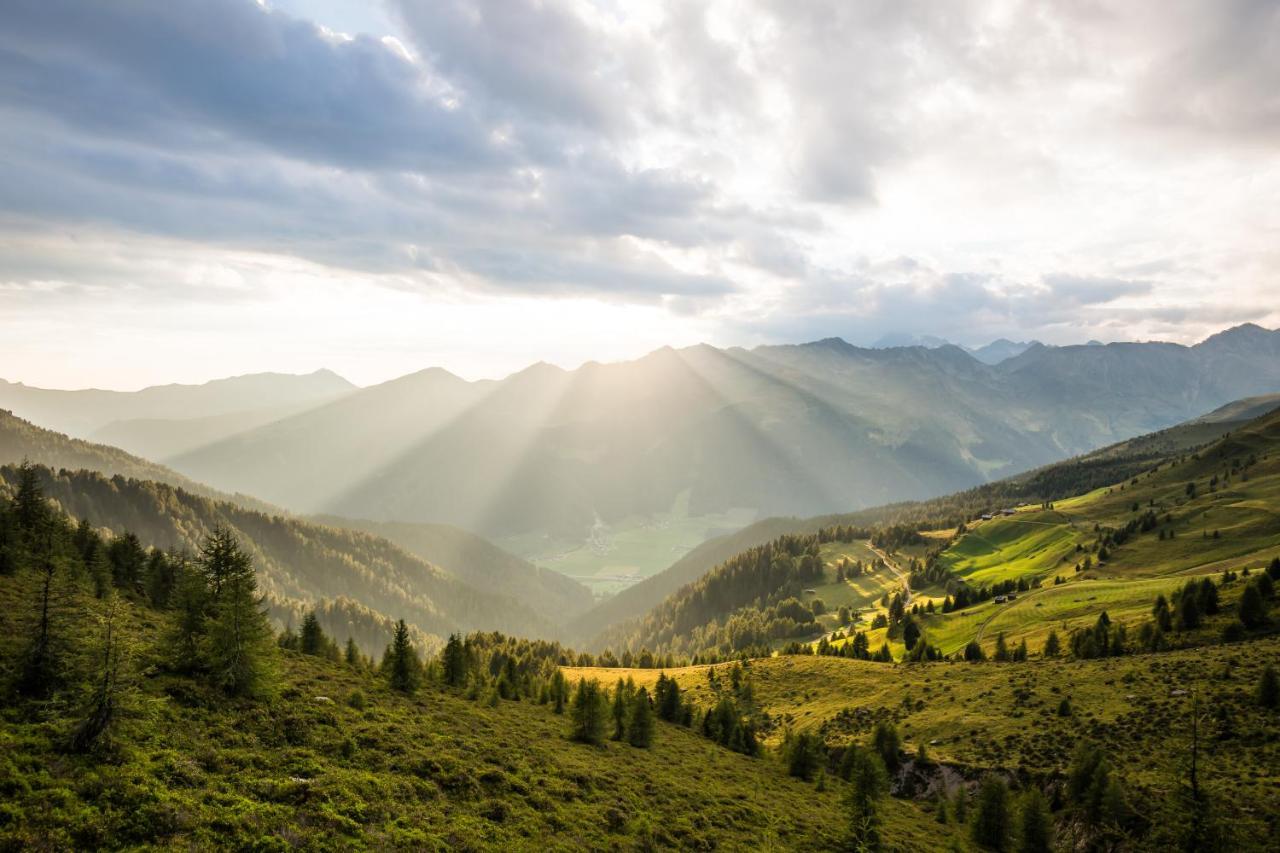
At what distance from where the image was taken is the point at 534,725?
2119 inches

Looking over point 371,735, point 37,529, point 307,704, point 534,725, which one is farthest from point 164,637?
point 37,529

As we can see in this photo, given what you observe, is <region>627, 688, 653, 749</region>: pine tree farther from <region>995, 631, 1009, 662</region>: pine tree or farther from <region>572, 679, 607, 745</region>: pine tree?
<region>995, 631, 1009, 662</region>: pine tree

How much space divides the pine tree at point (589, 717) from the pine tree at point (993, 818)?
3362 cm

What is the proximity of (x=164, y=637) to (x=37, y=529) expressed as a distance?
189 feet

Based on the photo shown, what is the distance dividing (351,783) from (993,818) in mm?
50182

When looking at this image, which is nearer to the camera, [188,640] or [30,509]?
[188,640]

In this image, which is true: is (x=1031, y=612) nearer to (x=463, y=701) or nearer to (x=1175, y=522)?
(x=1175, y=522)

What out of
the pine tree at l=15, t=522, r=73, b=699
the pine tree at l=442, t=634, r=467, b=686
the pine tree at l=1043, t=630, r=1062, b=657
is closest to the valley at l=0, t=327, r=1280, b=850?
the pine tree at l=15, t=522, r=73, b=699

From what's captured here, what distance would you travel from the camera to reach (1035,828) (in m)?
41.1

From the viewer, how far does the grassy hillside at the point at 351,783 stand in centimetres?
1919

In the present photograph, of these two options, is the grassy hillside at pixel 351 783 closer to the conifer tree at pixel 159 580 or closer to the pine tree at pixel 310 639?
the pine tree at pixel 310 639

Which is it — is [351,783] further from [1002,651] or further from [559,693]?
[1002,651]

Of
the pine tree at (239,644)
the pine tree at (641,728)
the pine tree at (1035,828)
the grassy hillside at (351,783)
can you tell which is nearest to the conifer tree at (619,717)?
the pine tree at (641,728)

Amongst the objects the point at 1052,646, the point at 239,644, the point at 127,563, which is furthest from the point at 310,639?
the point at 1052,646
